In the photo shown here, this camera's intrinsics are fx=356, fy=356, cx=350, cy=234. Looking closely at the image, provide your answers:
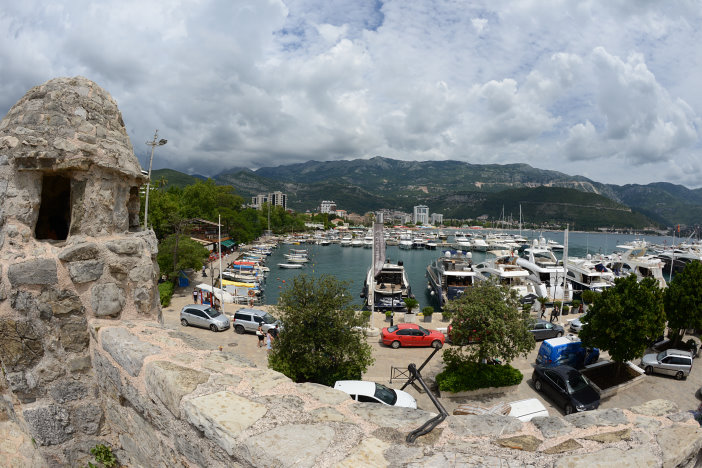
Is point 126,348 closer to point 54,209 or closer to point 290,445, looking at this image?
point 290,445

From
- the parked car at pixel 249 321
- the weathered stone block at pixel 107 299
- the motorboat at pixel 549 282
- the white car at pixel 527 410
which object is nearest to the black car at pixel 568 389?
the white car at pixel 527 410

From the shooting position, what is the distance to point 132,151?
5395mm

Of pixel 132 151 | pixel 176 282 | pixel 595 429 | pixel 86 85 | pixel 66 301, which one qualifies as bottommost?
pixel 176 282

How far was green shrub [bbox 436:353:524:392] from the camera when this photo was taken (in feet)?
40.5

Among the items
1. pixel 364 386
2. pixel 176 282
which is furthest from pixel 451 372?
pixel 176 282

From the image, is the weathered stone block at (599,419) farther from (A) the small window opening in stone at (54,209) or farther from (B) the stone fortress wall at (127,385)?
(A) the small window opening in stone at (54,209)

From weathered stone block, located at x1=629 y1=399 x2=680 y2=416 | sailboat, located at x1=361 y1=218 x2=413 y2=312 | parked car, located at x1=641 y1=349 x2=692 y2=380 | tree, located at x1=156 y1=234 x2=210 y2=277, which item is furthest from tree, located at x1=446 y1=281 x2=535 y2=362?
tree, located at x1=156 y1=234 x2=210 y2=277

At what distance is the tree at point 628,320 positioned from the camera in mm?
12648

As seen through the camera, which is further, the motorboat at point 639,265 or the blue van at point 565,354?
the motorboat at point 639,265

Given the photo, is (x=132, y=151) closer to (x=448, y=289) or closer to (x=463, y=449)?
(x=463, y=449)

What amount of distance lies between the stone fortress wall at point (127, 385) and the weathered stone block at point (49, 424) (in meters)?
0.01

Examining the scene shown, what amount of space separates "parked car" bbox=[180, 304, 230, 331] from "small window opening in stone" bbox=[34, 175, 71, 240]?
44.0ft

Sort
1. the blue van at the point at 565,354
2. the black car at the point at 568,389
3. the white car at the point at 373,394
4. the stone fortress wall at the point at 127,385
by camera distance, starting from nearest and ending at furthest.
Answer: the stone fortress wall at the point at 127,385 → the white car at the point at 373,394 → the black car at the point at 568,389 → the blue van at the point at 565,354

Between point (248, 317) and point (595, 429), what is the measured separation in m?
17.4
